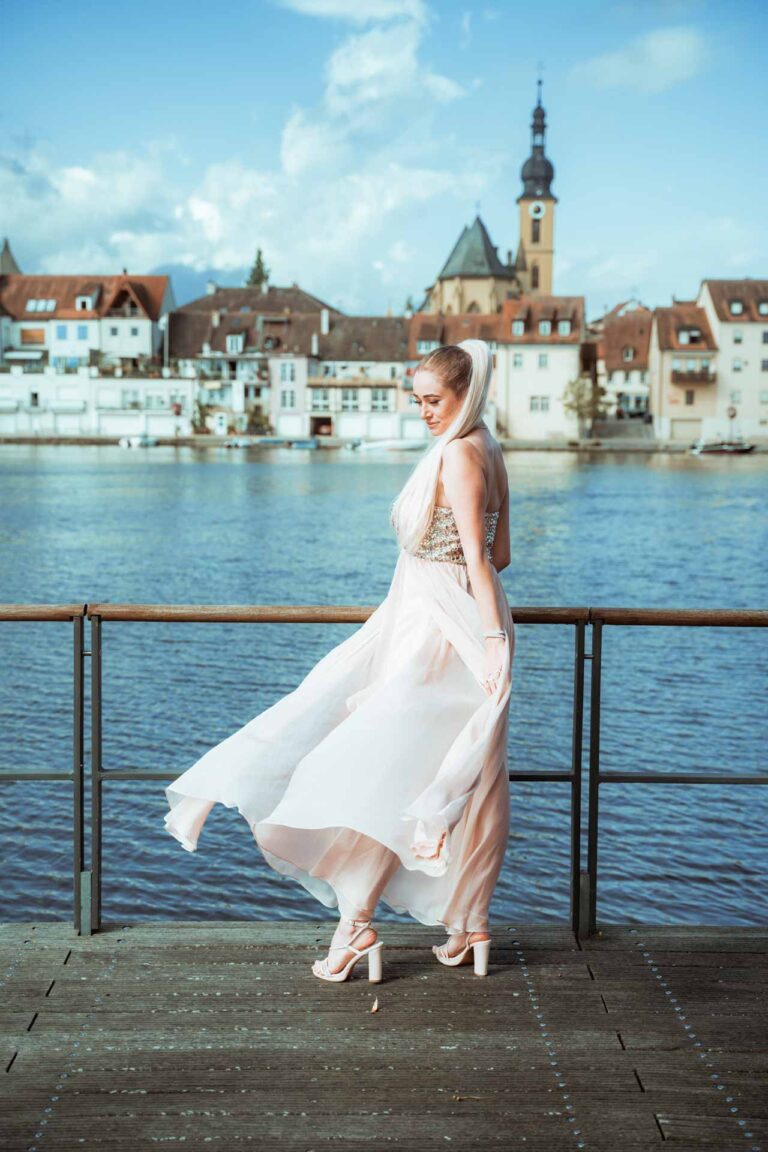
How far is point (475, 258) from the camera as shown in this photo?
95.3 m

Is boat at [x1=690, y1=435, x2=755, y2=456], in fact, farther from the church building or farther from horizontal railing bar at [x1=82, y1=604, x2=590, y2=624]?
horizontal railing bar at [x1=82, y1=604, x2=590, y2=624]

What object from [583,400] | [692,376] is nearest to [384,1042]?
[583,400]

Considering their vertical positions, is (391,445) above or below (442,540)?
below

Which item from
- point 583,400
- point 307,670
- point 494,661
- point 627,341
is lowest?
point 307,670

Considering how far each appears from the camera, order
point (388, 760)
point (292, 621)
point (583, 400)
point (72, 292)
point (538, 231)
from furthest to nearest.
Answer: point (538, 231) → point (72, 292) → point (583, 400) → point (292, 621) → point (388, 760)

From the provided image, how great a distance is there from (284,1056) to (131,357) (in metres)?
90.5

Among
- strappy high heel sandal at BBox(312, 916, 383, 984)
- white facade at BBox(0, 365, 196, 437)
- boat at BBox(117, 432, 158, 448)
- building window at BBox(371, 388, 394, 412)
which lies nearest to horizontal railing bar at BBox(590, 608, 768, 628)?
strappy high heel sandal at BBox(312, 916, 383, 984)

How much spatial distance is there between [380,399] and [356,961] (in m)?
83.6

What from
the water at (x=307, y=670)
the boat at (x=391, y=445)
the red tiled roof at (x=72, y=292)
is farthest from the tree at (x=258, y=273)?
the water at (x=307, y=670)

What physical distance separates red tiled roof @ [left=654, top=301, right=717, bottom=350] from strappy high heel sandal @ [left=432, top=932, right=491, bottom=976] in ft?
276

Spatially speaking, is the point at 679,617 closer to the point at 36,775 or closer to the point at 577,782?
the point at 577,782

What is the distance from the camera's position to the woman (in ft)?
10.8

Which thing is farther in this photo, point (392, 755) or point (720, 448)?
point (720, 448)

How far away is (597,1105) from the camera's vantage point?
108 inches
